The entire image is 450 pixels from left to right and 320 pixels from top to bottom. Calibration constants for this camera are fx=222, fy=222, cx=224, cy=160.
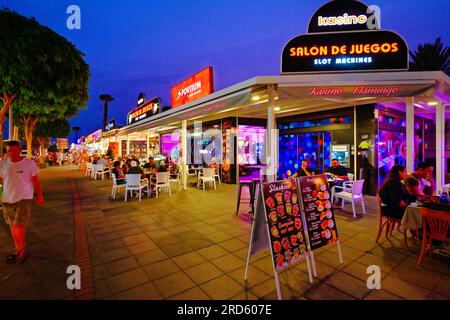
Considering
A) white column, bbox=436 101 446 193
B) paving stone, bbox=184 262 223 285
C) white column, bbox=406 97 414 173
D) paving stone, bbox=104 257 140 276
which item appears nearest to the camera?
paving stone, bbox=184 262 223 285

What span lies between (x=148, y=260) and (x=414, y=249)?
13.5 ft

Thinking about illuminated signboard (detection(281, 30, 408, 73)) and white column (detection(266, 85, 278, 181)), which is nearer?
white column (detection(266, 85, 278, 181))

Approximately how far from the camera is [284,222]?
8.54 ft

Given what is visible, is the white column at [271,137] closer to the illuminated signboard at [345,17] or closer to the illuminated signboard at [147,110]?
the illuminated signboard at [345,17]

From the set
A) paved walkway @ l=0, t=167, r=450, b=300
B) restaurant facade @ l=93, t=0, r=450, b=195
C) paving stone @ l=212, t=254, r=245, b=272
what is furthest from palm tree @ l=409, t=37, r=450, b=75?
paving stone @ l=212, t=254, r=245, b=272

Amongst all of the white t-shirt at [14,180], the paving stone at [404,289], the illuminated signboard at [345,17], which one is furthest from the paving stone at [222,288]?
the illuminated signboard at [345,17]

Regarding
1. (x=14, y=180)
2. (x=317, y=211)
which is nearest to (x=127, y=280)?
(x=14, y=180)

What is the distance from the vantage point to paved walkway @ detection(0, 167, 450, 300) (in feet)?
8.13

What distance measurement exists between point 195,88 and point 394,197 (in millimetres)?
8049

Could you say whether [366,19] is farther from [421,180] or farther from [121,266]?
[121,266]

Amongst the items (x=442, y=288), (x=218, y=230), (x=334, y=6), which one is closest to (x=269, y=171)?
(x=218, y=230)

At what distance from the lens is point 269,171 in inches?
195

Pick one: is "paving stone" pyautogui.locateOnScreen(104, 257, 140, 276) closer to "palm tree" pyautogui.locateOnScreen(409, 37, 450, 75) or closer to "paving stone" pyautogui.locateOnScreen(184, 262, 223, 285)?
"paving stone" pyautogui.locateOnScreen(184, 262, 223, 285)
